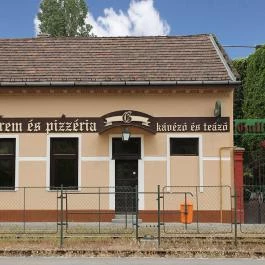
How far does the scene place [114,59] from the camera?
72.9 ft

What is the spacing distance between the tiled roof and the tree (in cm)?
2647

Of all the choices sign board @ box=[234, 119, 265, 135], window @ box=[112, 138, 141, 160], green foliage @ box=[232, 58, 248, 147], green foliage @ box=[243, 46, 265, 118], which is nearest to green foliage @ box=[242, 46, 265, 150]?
green foliage @ box=[243, 46, 265, 118]

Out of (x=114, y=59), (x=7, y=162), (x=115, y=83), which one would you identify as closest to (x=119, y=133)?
(x=115, y=83)

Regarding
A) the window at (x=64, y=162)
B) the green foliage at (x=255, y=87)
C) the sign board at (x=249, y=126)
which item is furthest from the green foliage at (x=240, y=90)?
the window at (x=64, y=162)

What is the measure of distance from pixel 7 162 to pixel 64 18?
1262 inches

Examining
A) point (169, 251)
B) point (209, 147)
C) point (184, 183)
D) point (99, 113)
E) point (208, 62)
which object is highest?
point (208, 62)

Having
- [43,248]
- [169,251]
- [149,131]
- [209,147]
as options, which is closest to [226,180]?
[209,147]

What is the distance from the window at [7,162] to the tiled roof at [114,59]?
7.61ft

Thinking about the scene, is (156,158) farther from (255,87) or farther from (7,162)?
(255,87)

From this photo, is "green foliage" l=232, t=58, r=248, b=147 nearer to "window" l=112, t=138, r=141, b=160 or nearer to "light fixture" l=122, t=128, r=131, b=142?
"window" l=112, t=138, r=141, b=160

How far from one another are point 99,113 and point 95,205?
3.30 meters

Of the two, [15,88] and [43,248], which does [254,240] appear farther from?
[15,88]

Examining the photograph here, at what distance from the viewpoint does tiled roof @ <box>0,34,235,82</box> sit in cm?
2080

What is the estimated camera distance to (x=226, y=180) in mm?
20062
